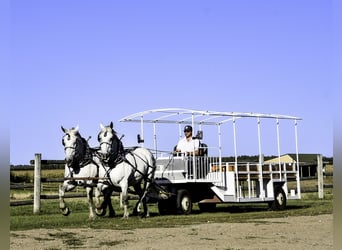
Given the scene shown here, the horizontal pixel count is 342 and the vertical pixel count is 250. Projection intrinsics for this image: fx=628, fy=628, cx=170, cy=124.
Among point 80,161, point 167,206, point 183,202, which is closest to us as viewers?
point 80,161

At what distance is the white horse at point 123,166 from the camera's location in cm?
1495

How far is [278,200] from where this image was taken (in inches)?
735

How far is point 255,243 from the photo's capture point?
30.0 ft

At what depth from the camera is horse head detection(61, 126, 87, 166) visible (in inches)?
574

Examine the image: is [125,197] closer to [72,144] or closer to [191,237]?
[72,144]

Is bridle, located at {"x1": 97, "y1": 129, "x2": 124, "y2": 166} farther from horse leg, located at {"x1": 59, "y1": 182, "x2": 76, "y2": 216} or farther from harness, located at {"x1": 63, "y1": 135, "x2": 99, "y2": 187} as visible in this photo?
horse leg, located at {"x1": 59, "y1": 182, "x2": 76, "y2": 216}

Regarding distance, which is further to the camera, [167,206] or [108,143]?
[167,206]

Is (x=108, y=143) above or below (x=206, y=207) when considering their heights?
above

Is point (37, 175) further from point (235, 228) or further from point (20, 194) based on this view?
point (235, 228)

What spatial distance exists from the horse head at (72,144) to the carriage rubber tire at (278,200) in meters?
6.59

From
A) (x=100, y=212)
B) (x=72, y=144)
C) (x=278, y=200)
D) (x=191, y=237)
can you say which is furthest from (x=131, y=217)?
(x=191, y=237)

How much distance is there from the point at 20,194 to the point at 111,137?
8747mm

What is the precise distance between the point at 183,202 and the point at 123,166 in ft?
7.96

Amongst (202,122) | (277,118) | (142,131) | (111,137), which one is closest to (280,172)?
(277,118)
